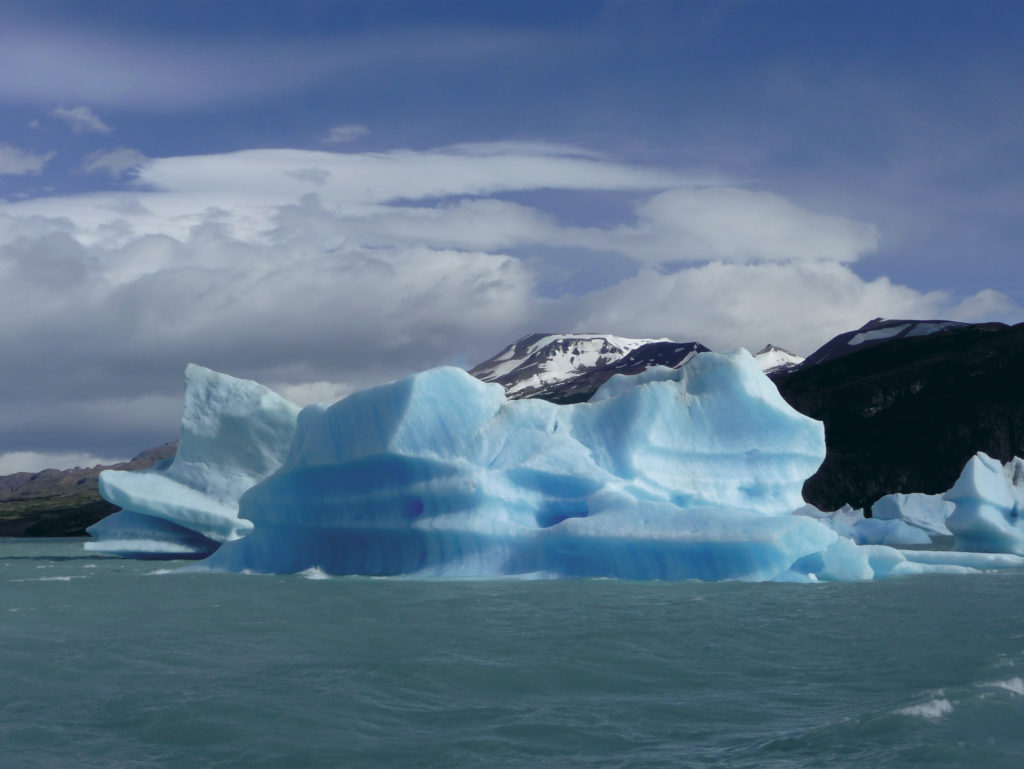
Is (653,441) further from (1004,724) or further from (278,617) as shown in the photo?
(1004,724)

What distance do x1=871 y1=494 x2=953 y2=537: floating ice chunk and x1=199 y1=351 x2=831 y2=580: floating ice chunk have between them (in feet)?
72.2

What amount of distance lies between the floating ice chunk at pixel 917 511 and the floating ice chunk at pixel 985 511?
43.6 ft

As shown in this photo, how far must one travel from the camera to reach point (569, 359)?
160 metres

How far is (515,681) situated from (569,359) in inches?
6013

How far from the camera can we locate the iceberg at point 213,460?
21312mm

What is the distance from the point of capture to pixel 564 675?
25.8ft

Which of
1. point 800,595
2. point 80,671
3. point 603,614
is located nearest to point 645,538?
point 800,595

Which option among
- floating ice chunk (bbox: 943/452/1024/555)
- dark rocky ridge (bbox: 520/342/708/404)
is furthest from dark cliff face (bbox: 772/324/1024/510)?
dark rocky ridge (bbox: 520/342/708/404)

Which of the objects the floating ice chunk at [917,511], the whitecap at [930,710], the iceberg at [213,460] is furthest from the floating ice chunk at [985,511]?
the whitecap at [930,710]

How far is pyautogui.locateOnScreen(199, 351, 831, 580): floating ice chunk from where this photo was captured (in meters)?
14.7

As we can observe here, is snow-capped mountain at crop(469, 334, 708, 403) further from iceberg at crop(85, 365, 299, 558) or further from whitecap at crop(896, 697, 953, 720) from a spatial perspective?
whitecap at crop(896, 697, 953, 720)

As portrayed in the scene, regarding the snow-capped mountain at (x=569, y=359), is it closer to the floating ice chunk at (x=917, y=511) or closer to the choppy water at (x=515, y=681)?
the floating ice chunk at (x=917, y=511)

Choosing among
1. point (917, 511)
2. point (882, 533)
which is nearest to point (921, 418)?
point (917, 511)

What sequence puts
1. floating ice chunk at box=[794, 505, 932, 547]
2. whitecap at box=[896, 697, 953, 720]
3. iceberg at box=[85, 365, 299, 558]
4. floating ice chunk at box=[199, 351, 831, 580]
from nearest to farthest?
1. whitecap at box=[896, 697, 953, 720]
2. floating ice chunk at box=[199, 351, 831, 580]
3. iceberg at box=[85, 365, 299, 558]
4. floating ice chunk at box=[794, 505, 932, 547]
